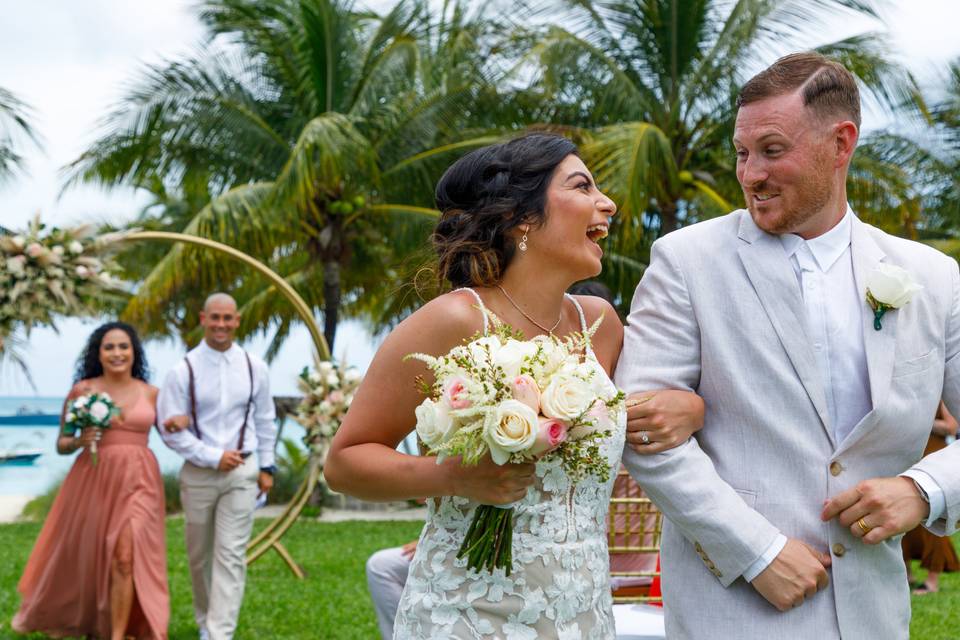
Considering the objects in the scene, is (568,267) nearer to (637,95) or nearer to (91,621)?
(91,621)

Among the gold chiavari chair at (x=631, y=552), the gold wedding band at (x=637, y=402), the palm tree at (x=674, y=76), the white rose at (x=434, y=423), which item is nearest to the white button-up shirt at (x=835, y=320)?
the gold wedding band at (x=637, y=402)

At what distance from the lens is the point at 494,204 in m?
3.76

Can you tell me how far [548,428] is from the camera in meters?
2.88

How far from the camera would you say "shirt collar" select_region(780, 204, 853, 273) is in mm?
3412

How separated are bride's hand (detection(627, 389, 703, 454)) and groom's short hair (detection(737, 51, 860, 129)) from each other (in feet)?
2.86

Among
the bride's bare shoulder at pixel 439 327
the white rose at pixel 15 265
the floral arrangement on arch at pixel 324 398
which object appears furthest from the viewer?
the floral arrangement on arch at pixel 324 398

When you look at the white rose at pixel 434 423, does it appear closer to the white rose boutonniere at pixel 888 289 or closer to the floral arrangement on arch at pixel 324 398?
the white rose boutonniere at pixel 888 289

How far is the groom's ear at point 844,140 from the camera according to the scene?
11.0ft

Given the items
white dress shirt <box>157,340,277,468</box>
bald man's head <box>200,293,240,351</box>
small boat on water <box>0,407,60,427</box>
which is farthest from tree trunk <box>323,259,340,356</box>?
small boat on water <box>0,407,60,427</box>

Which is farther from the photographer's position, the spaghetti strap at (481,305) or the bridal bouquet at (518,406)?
the spaghetti strap at (481,305)

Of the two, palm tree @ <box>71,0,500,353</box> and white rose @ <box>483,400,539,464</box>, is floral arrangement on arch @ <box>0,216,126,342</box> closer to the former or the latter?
white rose @ <box>483,400,539,464</box>

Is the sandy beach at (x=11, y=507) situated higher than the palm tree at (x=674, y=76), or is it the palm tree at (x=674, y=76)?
the palm tree at (x=674, y=76)

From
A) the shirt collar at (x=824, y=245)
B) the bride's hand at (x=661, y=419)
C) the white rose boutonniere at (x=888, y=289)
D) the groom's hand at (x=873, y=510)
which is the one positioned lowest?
the groom's hand at (x=873, y=510)

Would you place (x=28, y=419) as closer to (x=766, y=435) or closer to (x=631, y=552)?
(x=631, y=552)
